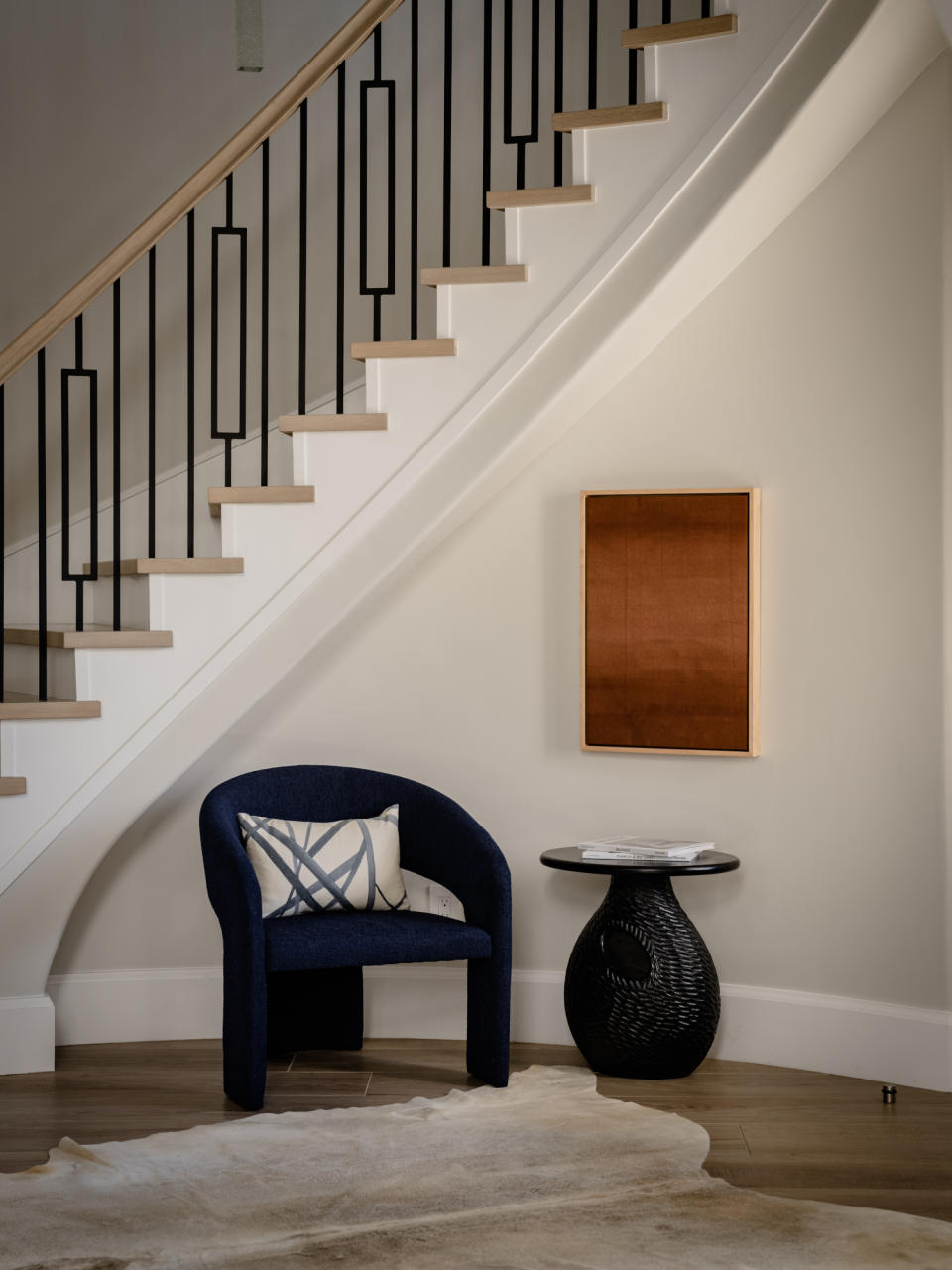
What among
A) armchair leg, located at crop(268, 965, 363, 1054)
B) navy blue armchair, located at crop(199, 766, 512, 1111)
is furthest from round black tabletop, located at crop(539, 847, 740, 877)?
armchair leg, located at crop(268, 965, 363, 1054)

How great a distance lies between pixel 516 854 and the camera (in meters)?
4.29

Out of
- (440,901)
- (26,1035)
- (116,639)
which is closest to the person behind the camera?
(116,639)

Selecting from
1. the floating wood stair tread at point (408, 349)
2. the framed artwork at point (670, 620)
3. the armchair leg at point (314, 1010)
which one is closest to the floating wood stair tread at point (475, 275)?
the floating wood stair tread at point (408, 349)

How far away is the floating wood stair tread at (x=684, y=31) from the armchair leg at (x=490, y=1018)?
8.17 feet

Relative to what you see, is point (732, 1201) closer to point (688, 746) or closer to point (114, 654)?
point (688, 746)

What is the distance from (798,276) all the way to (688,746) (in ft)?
4.78

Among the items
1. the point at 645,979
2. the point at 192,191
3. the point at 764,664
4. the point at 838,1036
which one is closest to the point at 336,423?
the point at 192,191

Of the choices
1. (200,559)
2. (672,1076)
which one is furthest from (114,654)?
(672,1076)

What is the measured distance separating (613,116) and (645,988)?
7.79ft

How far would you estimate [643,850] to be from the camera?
150 inches

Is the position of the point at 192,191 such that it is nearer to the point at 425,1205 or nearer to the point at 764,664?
the point at 764,664

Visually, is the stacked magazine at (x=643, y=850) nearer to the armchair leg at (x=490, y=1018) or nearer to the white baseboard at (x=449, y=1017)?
the armchair leg at (x=490, y=1018)

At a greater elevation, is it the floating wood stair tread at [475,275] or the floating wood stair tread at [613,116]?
the floating wood stair tread at [613,116]

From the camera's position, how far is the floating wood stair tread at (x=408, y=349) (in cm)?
362
